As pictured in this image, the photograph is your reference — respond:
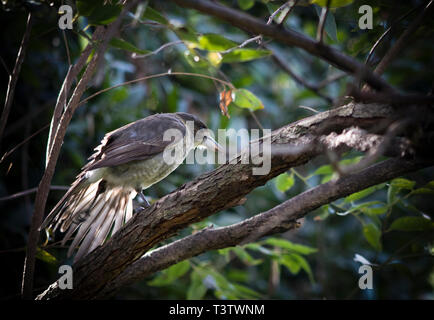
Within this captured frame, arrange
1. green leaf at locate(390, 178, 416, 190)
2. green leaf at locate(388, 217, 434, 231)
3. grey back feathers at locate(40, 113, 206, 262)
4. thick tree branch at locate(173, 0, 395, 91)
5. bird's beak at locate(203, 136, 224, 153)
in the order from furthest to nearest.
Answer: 1. bird's beak at locate(203, 136, 224, 153)
2. grey back feathers at locate(40, 113, 206, 262)
3. green leaf at locate(388, 217, 434, 231)
4. green leaf at locate(390, 178, 416, 190)
5. thick tree branch at locate(173, 0, 395, 91)

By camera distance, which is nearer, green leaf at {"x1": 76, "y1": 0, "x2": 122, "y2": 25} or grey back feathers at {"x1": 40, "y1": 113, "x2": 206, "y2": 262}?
green leaf at {"x1": 76, "y1": 0, "x2": 122, "y2": 25}

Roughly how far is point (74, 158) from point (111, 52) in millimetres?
1460

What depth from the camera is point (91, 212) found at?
3309 millimetres

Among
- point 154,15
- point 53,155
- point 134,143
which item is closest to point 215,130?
point 134,143

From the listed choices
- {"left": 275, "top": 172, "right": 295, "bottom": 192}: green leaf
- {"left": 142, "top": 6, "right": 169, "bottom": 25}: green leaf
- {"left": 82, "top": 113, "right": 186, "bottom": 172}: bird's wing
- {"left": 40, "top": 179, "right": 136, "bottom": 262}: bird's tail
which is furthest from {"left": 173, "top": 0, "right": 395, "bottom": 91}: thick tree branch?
{"left": 40, "top": 179, "right": 136, "bottom": 262}: bird's tail

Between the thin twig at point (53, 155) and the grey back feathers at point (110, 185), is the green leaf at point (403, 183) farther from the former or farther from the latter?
the thin twig at point (53, 155)

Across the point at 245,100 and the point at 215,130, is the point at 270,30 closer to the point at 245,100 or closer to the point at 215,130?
the point at 245,100

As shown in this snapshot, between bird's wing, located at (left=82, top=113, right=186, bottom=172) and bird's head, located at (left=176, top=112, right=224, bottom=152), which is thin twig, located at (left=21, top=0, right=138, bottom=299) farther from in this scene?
bird's head, located at (left=176, top=112, right=224, bottom=152)

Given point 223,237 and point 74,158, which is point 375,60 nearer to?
point 223,237

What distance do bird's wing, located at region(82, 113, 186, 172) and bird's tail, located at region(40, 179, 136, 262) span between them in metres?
0.25

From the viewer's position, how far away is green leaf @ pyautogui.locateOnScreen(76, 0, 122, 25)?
6.91 feet
